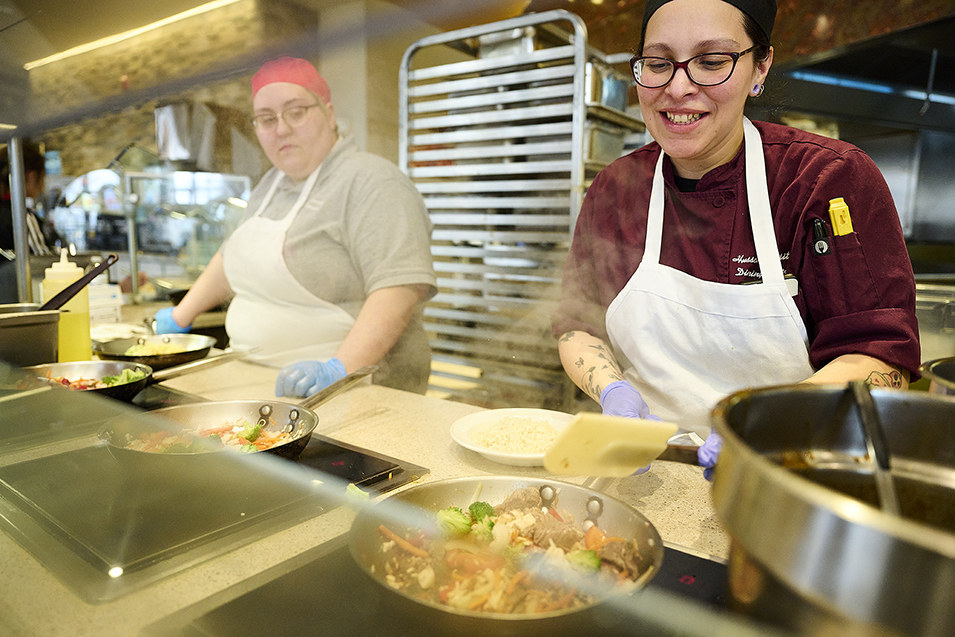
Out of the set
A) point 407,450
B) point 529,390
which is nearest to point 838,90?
point 529,390

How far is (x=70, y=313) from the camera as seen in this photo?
1488 millimetres

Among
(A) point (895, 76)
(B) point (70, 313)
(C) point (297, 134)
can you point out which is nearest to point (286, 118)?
(C) point (297, 134)

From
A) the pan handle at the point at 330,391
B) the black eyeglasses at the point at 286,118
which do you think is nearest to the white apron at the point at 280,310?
the black eyeglasses at the point at 286,118

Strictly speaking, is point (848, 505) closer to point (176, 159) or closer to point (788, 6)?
point (176, 159)

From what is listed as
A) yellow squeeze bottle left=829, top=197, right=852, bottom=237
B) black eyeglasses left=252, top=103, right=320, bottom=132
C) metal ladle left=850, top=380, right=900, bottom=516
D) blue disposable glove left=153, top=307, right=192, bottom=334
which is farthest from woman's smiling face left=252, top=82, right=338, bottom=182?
metal ladle left=850, top=380, right=900, bottom=516

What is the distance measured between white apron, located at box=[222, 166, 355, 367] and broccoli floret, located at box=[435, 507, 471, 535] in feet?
4.61

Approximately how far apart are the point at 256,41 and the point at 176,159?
45cm

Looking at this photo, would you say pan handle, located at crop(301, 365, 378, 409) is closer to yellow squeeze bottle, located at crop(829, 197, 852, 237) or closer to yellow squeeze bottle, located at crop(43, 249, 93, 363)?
yellow squeeze bottle, located at crop(43, 249, 93, 363)

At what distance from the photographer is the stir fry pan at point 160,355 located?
1.51 meters

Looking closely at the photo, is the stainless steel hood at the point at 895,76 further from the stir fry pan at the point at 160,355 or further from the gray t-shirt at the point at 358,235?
the stir fry pan at the point at 160,355

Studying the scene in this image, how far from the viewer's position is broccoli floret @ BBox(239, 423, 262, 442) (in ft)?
3.19

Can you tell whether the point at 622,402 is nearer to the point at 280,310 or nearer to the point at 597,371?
the point at 597,371

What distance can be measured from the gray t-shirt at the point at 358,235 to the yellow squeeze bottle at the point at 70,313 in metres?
0.63

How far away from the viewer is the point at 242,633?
551 millimetres
